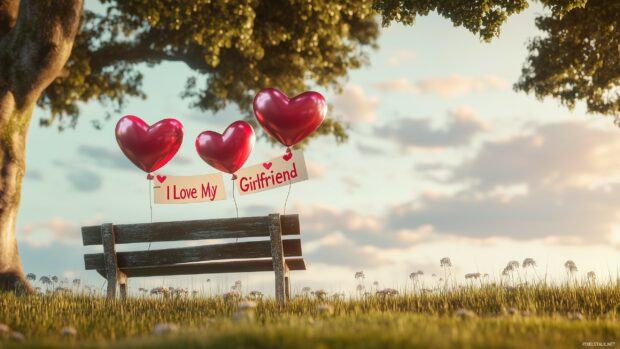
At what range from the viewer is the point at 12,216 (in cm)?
1395

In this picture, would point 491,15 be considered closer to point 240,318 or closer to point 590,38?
point 590,38

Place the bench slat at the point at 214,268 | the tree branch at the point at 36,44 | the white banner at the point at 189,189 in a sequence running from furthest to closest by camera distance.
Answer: the tree branch at the point at 36,44, the white banner at the point at 189,189, the bench slat at the point at 214,268

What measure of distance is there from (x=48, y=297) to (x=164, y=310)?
2.77 metres

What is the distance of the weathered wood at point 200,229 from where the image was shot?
1018 cm

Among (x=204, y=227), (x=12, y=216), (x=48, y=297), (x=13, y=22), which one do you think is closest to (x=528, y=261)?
(x=204, y=227)

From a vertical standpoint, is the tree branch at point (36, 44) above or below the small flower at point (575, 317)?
above

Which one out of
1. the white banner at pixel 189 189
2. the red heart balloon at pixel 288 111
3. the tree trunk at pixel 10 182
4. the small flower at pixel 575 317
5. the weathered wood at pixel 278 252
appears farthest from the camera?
the tree trunk at pixel 10 182

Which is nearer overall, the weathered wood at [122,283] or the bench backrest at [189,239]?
the bench backrest at [189,239]

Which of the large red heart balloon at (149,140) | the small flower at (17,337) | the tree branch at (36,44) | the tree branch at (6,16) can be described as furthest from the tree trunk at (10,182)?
the small flower at (17,337)

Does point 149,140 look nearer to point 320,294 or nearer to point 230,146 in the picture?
point 230,146

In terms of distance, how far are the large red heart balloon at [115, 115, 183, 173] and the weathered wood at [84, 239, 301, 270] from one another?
1621mm

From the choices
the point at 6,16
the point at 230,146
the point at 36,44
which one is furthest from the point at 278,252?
the point at 6,16

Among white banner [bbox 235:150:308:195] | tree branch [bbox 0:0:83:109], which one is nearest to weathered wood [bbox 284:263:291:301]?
white banner [bbox 235:150:308:195]

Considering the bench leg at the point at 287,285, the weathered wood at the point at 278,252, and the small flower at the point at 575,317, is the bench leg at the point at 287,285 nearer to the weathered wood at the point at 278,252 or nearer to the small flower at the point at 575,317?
the weathered wood at the point at 278,252
